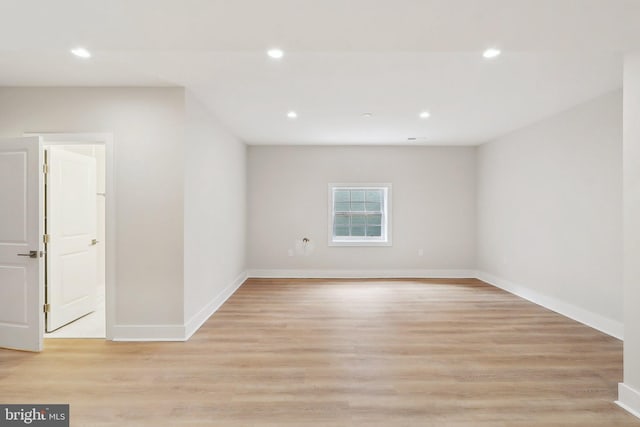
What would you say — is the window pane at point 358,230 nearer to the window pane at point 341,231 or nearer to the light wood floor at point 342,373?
the window pane at point 341,231

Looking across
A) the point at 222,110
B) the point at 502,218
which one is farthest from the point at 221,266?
the point at 502,218

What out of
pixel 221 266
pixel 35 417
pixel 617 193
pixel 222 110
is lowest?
pixel 35 417

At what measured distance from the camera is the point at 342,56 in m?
2.76

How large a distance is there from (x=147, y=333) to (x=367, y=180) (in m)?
4.60

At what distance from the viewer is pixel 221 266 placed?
15.9 feet

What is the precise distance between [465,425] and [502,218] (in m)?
4.42

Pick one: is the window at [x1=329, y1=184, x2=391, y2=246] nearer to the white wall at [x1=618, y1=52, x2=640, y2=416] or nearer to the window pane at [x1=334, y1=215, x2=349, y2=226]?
the window pane at [x1=334, y1=215, x2=349, y2=226]

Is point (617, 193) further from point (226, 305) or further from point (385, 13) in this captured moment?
point (226, 305)

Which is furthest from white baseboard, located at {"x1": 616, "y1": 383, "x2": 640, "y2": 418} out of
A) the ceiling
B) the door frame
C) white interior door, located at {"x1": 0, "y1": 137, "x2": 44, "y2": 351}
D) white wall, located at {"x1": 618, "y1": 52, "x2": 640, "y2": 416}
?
white interior door, located at {"x1": 0, "y1": 137, "x2": 44, "y2": 351}

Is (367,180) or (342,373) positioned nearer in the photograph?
(342,373)

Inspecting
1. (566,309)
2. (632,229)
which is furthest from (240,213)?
(632,229)

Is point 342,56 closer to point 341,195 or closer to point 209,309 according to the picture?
point 209,309

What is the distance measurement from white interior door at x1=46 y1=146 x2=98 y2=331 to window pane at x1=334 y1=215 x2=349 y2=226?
4091mm

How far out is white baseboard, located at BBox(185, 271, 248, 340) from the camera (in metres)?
Result: 3.59
